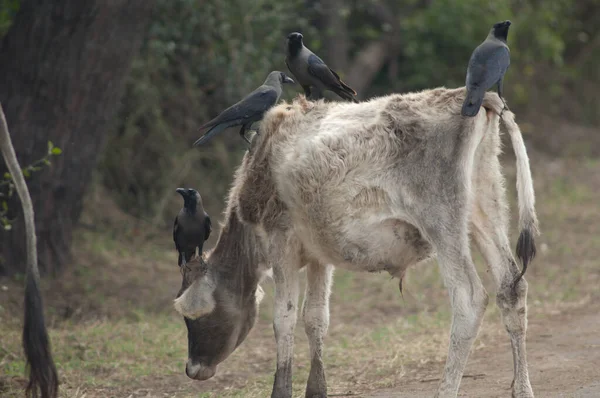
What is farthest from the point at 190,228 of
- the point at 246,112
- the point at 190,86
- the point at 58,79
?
the point at 190,86

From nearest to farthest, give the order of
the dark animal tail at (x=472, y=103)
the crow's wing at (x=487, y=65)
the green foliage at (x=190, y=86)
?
the dark animal tail at (x=472, y=103) → the crow's wing at (x=487, y=65) → the green foliage at (x=190, y=86)

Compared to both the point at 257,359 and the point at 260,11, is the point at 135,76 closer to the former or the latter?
the point at 260,11

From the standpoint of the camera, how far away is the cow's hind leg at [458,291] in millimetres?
5332

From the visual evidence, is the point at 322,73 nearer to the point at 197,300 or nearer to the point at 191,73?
the point at 197,300

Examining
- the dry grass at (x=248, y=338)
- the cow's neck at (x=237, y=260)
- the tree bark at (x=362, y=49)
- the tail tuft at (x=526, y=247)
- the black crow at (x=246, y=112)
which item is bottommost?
the dry grass at (x=248, y=338)

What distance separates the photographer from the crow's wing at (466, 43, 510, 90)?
5355 millimetres

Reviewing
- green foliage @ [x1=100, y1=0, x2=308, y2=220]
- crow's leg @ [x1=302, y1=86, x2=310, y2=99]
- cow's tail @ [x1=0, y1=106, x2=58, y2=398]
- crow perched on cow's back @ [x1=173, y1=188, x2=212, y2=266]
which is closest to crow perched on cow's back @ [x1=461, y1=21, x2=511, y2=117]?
crow's leg @ [x1=302, y1=86, x2=310, y2=99]

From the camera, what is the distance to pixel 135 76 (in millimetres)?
11297

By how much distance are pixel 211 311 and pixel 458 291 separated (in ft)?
5.26

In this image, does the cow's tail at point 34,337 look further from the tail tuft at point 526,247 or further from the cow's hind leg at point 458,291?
the tail tuft at point 526,247

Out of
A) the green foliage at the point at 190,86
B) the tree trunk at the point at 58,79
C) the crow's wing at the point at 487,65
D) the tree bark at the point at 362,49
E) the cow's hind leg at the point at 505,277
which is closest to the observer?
the crow's wing at the point at 487,65

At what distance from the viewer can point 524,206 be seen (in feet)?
18.2

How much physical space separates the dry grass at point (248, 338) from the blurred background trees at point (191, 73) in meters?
0.61

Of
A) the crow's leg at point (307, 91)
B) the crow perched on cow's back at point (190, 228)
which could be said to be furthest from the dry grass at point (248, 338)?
the crow's leg at point (307, 91)
